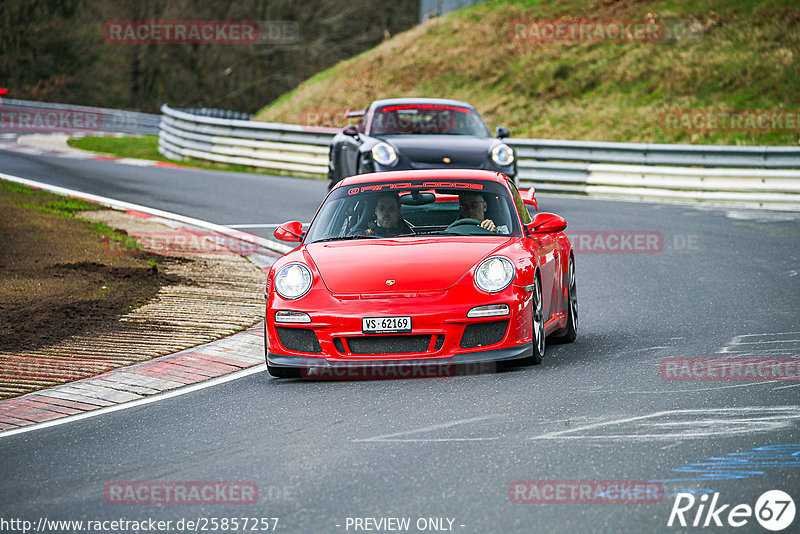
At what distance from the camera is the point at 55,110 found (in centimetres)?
4247

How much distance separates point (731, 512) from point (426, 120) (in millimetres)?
12553

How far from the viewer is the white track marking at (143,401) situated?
23.1 ft

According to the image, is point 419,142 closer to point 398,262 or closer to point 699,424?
point 398,262

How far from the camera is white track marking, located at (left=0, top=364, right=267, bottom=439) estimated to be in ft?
23.1

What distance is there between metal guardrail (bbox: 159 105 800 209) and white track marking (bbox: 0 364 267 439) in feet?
46.1

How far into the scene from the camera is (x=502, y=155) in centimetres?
1566

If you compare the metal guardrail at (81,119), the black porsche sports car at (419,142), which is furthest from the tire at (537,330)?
the metal guardrail at (81,119)

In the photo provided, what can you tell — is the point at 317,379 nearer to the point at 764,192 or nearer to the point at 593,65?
the point at 764,192

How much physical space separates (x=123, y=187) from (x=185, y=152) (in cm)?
723

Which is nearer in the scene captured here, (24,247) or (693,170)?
(24,247)

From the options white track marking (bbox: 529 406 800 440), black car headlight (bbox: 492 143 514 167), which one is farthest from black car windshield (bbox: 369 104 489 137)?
white track marking (bbox: 529 406 800 440)

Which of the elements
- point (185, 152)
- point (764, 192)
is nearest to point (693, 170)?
point (764, 192)

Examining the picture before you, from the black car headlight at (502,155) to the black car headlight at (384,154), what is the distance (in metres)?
1.29

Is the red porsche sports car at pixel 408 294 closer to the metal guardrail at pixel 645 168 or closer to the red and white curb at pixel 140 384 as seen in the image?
the red and white curb at pixel 140 384
